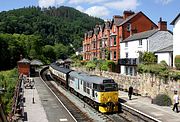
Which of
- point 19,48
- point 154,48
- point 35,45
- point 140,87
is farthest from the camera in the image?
point 35,45

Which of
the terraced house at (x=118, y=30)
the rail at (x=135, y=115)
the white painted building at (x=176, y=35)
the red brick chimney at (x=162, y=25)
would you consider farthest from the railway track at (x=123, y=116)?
the terraced house at (x=118, y=30)

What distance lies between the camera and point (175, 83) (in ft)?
89.1

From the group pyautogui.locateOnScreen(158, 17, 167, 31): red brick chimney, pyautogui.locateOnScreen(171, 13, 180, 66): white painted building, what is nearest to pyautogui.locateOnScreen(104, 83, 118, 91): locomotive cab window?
pyautogui.locateOnScreen(171, 13, 180, 66): white painted building

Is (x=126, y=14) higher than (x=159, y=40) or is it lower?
higher

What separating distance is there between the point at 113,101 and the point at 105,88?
1309 mm

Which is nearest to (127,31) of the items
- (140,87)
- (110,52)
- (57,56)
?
(110,52)

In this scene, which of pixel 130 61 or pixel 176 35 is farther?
pixel 130 61

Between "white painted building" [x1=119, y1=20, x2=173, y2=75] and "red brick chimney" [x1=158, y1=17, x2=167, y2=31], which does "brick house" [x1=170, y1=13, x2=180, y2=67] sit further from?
"red brick chimney" [x1=158, y1=17, x2=167, y2=31]

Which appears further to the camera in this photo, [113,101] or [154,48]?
[154,48]

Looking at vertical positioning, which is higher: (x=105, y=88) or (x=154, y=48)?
(x=154, y=48)

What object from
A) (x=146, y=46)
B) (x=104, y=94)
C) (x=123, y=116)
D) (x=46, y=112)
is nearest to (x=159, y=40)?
(x=146, y=46)

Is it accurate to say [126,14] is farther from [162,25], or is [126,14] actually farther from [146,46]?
[146,46]

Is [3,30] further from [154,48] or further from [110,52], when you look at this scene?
[154,48]

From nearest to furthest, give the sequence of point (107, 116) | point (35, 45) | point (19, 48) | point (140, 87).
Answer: point (107, 116), point (140, 87), point (19, 48), point (35, 45)
